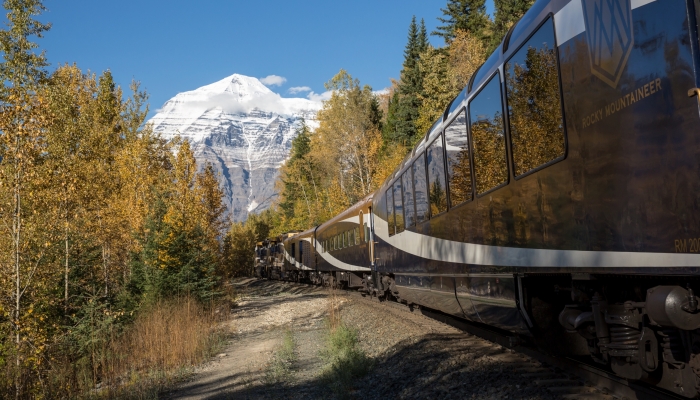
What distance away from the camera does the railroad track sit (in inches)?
173

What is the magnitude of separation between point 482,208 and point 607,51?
2.90m

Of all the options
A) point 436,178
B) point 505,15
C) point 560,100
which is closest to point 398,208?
point 436,178

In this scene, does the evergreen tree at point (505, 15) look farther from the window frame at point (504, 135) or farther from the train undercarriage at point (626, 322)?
the train undercarriage at point (626, 322)

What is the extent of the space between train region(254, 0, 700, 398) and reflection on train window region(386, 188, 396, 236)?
17.0ft

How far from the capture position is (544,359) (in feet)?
20.1

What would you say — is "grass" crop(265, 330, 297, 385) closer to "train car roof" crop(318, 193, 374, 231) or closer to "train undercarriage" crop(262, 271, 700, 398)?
"train undercarriage" crop(262, 271, 700, 398)

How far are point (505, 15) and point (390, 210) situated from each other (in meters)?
32.9

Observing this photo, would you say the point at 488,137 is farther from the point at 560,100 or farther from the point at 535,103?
the point at 560,100

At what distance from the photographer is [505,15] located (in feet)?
135

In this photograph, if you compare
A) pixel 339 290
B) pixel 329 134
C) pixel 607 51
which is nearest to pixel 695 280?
pixel 607 51

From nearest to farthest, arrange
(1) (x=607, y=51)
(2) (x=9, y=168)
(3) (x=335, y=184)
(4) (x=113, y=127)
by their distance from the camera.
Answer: (1) (x=607, y=51), (2) (x=9, y=168), (4) (x=113, y=127), (3) (x=335, y=184)

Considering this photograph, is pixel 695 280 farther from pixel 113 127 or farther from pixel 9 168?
pixel 113 127

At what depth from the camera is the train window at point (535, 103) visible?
433cm

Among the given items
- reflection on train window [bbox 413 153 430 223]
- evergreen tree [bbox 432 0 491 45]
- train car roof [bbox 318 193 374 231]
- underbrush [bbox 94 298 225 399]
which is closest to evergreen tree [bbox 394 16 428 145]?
evergreen tree [bbox 432 0 491 45]
